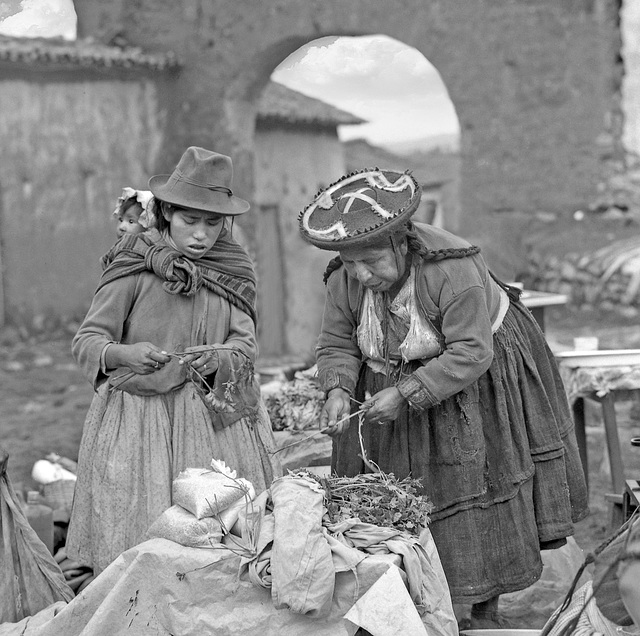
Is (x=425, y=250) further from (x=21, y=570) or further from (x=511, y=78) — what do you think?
(x=511, y=78)

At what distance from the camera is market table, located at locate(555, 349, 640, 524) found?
6141 mm

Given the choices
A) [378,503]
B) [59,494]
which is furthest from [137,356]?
[59,494]

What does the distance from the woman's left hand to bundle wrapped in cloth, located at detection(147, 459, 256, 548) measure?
0.65 meters

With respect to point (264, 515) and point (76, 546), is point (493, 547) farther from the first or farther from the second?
point (76, 546)

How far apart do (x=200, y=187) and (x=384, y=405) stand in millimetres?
1156

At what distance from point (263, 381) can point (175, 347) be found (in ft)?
11.0

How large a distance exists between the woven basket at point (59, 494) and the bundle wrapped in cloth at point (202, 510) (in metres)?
2.55

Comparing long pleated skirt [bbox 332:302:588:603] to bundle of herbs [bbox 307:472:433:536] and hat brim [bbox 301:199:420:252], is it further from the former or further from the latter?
hat brim [bbox 301:199:420:252]

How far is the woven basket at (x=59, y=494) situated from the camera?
592 cm

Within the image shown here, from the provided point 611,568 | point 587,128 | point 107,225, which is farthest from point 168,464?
point 107,225

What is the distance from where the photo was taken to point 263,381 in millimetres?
7613

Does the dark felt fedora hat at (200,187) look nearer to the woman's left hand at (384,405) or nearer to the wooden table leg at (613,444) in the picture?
the woman's left hand at (384,405)

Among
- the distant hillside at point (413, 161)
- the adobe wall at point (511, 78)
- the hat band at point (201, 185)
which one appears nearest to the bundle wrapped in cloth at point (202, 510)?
→ the hat band at point (201, 185)

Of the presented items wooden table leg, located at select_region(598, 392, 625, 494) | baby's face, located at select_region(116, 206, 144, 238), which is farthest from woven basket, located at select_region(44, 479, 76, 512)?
wooden table leg, located at select_region(598, 392, 625, 494)
